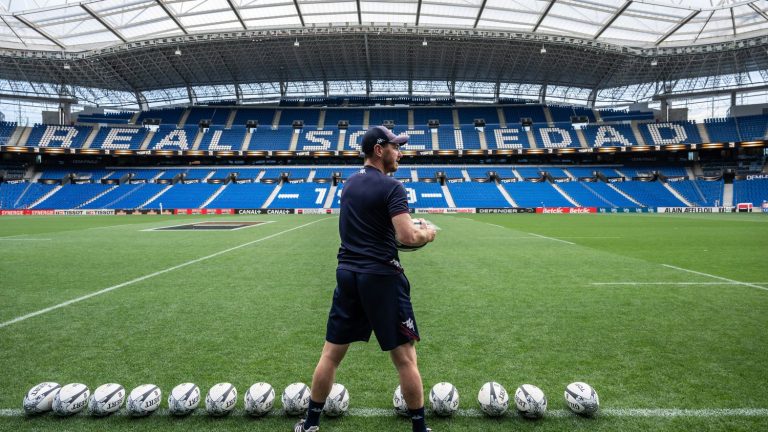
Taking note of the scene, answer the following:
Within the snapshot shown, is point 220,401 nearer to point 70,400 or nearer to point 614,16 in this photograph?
point 70,400

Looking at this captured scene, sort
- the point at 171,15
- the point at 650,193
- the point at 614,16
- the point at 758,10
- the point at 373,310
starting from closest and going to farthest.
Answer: the point at 373,310 → the point at 758,10 → the point at 614,16 → the point at 171,15 → the point at 650,193

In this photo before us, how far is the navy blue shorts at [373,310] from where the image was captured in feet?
9.74

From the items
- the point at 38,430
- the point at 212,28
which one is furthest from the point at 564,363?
the point at 212,28

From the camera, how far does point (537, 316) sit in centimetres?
602

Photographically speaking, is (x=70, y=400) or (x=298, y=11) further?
(x=298, y=11)

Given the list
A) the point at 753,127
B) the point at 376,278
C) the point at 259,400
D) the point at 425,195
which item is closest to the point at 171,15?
the point at 425,195

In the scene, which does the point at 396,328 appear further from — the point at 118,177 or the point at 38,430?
the point at 118,177

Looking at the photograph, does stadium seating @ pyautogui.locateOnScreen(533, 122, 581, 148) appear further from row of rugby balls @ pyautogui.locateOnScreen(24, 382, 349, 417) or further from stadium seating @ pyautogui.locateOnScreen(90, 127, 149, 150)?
row of rugby balls @ pyautogui.locateOnScreen(24, 382, 349, 417)

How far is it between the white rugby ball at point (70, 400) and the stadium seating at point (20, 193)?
2362 inches

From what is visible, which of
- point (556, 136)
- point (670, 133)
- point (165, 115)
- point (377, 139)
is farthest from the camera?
point (165, 115)

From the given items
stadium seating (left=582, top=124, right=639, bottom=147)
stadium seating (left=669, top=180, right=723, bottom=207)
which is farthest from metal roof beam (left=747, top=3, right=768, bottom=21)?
stadium seating (left=582, top=124, right=639, bottom=147)

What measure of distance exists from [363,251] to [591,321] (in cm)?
412

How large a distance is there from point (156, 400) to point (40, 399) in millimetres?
821

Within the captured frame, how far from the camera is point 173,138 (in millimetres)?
60125
